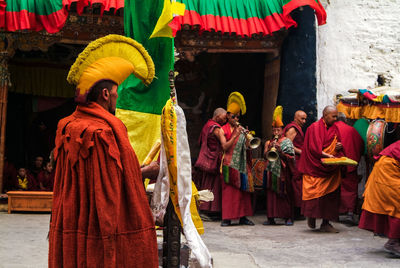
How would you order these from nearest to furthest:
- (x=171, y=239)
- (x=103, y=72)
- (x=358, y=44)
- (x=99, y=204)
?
1. (x=99, y=204)
2. (x=103, y=72)
3. (x=171, y=239)
4. (x=358, y=44)

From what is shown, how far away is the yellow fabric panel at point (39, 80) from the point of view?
1181cm

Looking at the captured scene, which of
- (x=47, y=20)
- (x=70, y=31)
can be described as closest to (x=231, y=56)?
(x=70, y=31)

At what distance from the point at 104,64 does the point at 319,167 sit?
4.92 metres

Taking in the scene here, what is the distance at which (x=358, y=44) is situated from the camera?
950cm

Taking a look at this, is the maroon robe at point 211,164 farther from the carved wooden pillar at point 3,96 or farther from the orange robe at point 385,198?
the carved wooden pillar at point 3,96

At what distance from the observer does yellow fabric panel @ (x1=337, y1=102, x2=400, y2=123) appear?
7039mm

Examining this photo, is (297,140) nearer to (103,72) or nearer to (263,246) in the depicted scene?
(263,246)

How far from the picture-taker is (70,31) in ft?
28.9

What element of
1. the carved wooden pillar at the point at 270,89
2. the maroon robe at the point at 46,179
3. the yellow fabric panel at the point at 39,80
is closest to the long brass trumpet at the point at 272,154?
the carved wooden pillar at the point at 270,89

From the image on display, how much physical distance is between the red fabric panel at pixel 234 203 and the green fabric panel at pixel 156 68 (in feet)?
12.2

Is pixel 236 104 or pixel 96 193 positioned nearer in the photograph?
pixel 96 193

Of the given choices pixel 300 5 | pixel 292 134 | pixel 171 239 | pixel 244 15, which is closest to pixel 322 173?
pixel 292 134

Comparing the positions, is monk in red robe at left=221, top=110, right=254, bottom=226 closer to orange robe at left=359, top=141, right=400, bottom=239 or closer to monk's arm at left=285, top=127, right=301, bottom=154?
monk's arm at left=285, top=127, right=301, bottom=154

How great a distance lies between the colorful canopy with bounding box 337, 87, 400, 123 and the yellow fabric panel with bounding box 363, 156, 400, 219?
4.53 ft
